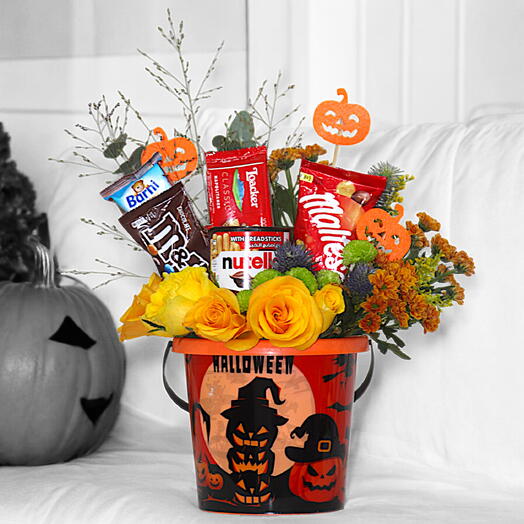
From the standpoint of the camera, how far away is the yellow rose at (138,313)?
0.88 meters

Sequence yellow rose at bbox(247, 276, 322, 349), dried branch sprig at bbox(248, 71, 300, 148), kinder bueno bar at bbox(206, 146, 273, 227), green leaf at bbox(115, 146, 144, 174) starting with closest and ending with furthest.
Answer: yellow rose at bbox(247, 276, 322, 349)
kinder bueno bar at bbox(206, 146, 273, 227)
green leaf at bbox(115, 146, 144, 174)
dried branch sprig at bbox(248, 71, 300, 148)

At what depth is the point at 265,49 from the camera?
164 cm

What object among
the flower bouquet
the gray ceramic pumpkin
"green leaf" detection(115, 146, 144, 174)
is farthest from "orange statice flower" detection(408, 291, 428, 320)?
the gray ceramic pumpkin

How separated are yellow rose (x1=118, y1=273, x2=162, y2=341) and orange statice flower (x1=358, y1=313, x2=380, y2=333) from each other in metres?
0.23

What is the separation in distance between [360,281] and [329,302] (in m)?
0.04

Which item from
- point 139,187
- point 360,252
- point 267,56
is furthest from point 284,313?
point 267,56

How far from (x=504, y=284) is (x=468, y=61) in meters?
0.67

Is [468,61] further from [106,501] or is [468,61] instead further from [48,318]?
[106,501]

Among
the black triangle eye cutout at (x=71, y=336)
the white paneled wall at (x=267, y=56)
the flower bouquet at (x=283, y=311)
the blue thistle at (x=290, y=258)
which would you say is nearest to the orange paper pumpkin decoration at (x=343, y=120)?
the flower bouquet at (x=283, y=311)

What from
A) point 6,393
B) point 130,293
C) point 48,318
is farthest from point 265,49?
point 6,393

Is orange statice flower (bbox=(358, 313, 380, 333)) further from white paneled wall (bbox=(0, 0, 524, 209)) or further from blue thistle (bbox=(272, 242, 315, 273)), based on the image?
white paneled wall (bbox=(0, 0, 524, 209))

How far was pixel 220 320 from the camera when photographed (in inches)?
30.5

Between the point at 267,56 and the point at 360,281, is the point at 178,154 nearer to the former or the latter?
the point at 360,281

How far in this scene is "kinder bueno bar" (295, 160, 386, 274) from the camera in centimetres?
84
